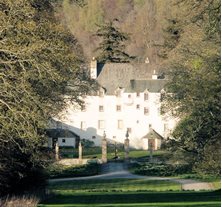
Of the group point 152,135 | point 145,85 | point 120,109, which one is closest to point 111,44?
point 145,85

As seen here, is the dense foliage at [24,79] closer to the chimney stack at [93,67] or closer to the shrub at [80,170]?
the shrub at [80,170]

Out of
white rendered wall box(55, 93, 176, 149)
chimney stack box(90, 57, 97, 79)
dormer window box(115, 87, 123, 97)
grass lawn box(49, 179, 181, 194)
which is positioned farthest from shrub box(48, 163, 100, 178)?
dormer window box(115, 87, 123, 97)

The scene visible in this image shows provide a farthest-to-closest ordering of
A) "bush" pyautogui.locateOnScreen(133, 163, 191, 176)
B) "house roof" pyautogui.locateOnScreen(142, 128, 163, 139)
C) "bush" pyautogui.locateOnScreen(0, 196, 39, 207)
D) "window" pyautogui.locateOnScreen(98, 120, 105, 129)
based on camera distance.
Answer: "window" pyautogui.locateOnScreen(98, 120, 105, 129)
"house roof" pyautogui.locateOnScreen(142, 128, 163, 139)
"bush" pyautogui.locateOnScreen(133, 163, 191, 176)
"bush" pyautogui.locateOnScreen(0, 196, 39, 207)

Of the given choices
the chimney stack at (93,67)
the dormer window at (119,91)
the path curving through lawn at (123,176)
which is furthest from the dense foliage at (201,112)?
the dormer window at (119,91)

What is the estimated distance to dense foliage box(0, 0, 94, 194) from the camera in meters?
20.7

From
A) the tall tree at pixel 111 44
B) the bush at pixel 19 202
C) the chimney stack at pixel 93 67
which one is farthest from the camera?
the tall tree at pixel 111 44

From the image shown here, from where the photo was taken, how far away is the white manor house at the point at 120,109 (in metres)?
79.1

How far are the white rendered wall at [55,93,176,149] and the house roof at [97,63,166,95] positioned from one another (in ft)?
2.46

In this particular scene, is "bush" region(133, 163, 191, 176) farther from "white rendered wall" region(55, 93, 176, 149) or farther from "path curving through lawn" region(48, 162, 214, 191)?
"white rendered wall" region(55, 93, 176, 149)

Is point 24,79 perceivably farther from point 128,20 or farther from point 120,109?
point 128,20

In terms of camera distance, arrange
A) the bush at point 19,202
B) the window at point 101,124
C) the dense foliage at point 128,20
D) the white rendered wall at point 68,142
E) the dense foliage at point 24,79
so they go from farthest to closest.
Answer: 1. the dense foliage at point 128,20
2. the window at point 101,124
3. the white rendered wall at point 68,142
4. the bush at point 19,202
5. the dense foliage at point 24,79

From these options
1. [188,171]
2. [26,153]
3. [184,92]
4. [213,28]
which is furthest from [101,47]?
[213,28]

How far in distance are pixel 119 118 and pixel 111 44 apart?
8.29 m

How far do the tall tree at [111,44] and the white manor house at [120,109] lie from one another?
113 inches
